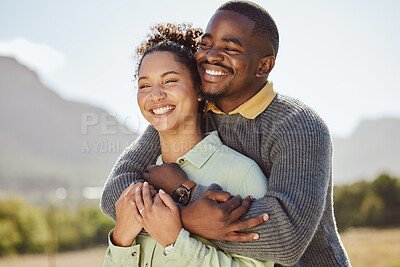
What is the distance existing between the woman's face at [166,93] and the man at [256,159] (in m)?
0.13

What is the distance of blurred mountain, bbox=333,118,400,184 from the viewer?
30.9 metres

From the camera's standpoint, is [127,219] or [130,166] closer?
[127,219]

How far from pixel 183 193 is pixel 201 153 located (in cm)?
33

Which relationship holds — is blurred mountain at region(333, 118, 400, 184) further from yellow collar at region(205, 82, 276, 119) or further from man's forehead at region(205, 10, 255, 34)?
man's forehead at region(205, 10, 255, 34)

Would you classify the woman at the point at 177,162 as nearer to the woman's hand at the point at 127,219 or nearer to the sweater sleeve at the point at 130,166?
the woman's hand at the point at 127,219

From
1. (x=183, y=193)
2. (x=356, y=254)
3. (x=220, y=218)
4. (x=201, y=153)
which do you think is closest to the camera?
(x=220, y=218)

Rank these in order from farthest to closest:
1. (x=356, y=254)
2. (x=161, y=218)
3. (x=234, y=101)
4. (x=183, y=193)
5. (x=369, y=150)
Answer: (x=369, y=150) → (x=356, y=254) → (x=234, y=101) → (x=183, y=193) → (x=161, y=218)

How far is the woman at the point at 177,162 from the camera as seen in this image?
6.79ft

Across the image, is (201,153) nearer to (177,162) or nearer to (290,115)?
(177,162)

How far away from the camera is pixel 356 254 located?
27.8ft

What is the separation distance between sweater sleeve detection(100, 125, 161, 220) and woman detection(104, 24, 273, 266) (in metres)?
0.12

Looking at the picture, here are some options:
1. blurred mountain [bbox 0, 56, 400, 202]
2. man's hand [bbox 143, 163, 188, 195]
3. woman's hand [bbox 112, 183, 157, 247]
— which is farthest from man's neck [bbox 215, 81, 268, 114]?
blurred mountain [bbox 0, 56, 400, 202]

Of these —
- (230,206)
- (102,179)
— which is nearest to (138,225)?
(230,206)

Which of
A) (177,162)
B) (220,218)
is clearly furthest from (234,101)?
(220,218)
